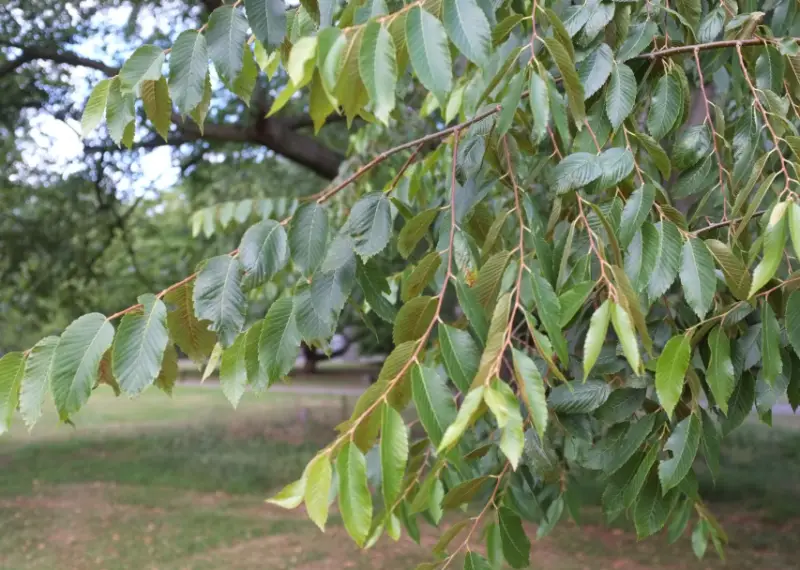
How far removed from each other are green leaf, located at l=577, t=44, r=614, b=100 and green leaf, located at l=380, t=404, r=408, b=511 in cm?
77

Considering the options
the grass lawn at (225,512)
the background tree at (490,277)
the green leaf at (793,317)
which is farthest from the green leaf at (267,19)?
the grass lawn at (225,512)

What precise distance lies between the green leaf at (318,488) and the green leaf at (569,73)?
2.28 feet

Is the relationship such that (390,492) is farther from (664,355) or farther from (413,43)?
(413,43)

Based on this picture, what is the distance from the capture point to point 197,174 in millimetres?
7582

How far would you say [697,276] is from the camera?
1223mm

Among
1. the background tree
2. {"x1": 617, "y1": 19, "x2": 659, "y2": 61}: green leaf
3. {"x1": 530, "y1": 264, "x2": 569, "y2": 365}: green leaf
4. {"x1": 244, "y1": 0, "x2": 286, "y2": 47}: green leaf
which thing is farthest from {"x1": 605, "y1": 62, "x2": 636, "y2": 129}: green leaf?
{"x1": 244, "y1": 0, "x2": 286, "y2": 47}: green leaf

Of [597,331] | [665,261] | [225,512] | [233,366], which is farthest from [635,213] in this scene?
[225,512]

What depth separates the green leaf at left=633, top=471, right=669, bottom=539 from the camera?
5.07 feet

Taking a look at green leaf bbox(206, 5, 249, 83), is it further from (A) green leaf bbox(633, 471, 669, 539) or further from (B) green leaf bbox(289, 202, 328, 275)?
(A) green leaf bbox(633, 471, 669, 539)

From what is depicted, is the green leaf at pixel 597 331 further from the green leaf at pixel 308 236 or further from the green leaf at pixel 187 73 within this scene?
the green leaf at pixel 187 73

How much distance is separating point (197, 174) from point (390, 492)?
23.1 feet

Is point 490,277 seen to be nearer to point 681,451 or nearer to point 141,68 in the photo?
point 681,451

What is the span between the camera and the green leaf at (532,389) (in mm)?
927

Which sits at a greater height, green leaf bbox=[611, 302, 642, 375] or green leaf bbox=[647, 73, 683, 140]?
green leaf bbox=[647, 73, 683, 140]
